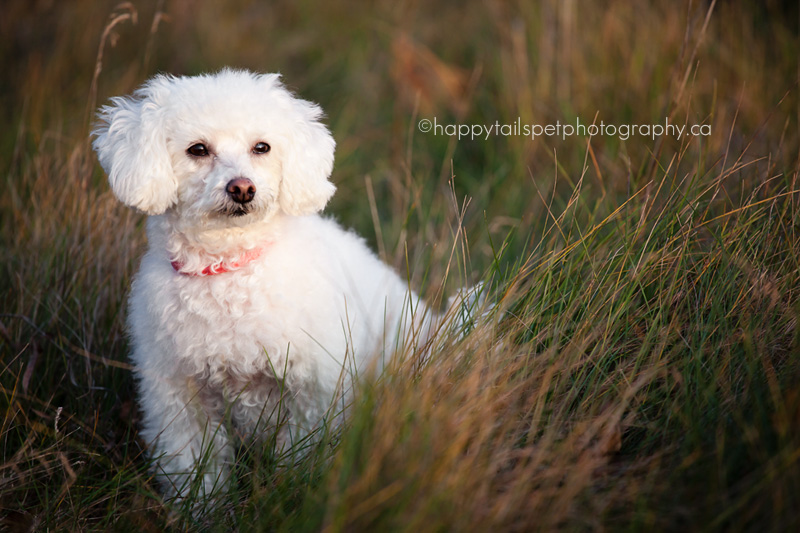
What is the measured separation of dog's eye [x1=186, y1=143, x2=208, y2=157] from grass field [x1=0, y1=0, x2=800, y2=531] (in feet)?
3.31

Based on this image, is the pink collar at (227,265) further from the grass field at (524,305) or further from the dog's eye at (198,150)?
the grass field at (524,305)

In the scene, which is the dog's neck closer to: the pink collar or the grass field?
the pink collar

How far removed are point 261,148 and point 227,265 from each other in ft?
1.68

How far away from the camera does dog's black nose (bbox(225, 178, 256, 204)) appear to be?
2428 mm

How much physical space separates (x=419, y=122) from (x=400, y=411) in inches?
159

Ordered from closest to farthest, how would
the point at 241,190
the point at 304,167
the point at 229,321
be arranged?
the point at 241,190 → the point at 229,321 → the point at 304,167

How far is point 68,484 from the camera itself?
2.26 meters

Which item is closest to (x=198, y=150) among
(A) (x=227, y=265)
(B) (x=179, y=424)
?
(A) (x=227, y=265)

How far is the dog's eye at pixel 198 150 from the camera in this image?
2.63 meters

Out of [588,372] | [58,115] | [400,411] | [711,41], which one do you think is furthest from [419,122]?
[400,411]

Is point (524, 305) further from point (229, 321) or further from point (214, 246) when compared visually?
point (214, 246)

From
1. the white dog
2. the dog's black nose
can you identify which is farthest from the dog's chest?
the dog's black nose

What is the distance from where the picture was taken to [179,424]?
2.74 m

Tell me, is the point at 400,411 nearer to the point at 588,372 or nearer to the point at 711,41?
the point at 588,372
